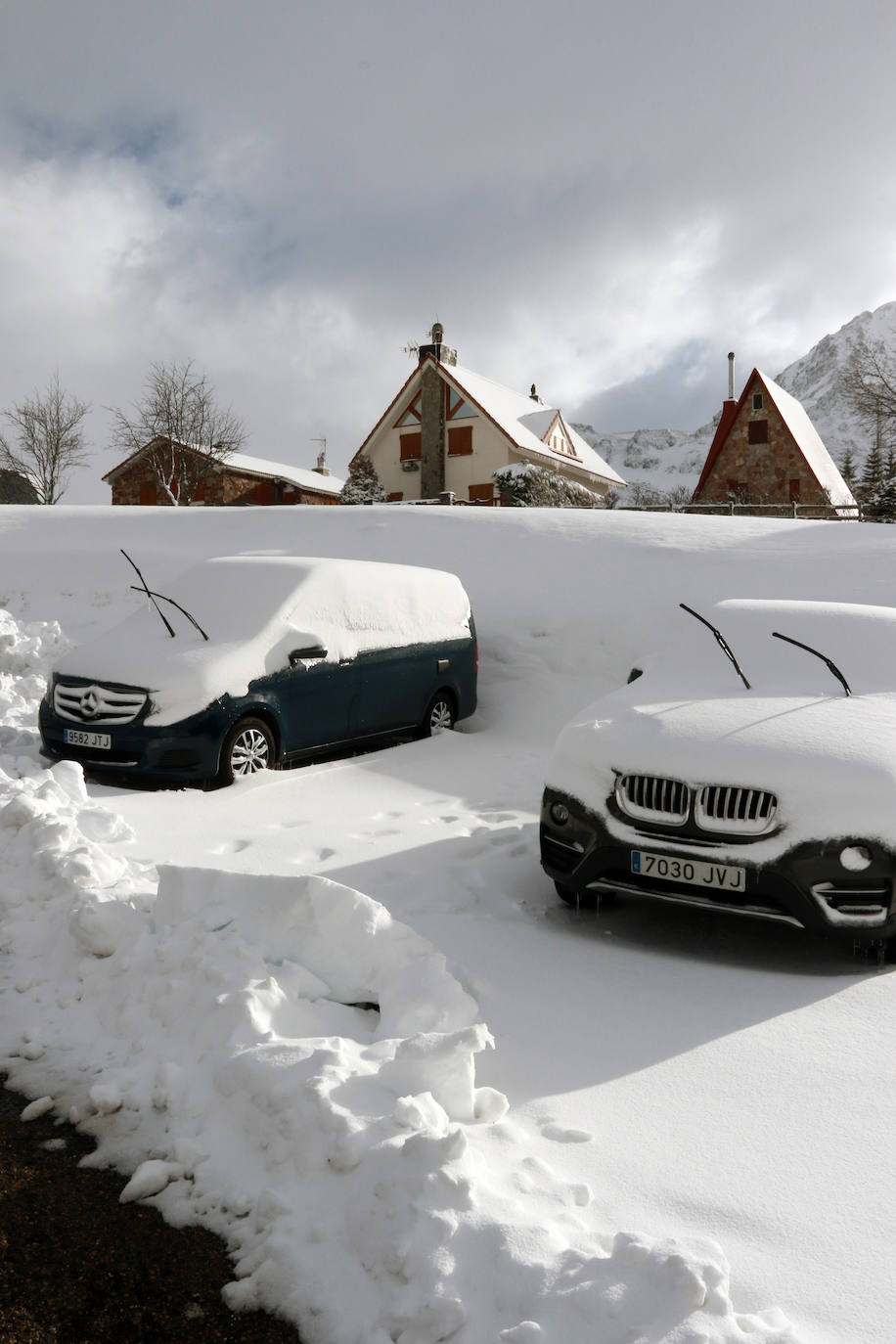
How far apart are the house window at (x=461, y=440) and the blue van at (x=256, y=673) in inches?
1142

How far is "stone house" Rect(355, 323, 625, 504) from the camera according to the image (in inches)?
1442

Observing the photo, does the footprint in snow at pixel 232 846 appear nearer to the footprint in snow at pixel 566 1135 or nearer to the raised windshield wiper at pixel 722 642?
the raised windshield wiper at pixel 722 642

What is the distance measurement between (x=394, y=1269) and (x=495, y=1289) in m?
0.23

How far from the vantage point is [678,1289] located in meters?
2.00

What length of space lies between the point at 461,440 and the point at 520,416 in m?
3.86

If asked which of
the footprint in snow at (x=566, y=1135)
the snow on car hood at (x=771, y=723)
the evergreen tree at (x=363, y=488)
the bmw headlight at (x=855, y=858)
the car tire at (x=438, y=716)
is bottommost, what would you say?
the footprint in snow at (x=566, y=1135)

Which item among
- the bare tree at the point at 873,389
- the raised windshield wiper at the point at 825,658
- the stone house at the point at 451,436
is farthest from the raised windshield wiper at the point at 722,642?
the bare tree at the point at 873,389

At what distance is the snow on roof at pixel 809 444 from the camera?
35531 mm

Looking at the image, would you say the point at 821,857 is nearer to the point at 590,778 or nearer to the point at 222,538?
the point at 590,778

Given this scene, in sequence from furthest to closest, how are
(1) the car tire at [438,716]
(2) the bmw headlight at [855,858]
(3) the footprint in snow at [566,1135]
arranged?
(1) the car tire at [438,716], (2) the bmw headlight at [855,858], (3) the footprint in snow at [566,1135]

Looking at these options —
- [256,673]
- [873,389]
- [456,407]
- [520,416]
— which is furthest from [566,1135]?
[873,389]

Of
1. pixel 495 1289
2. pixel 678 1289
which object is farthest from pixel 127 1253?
pixel 678 1289

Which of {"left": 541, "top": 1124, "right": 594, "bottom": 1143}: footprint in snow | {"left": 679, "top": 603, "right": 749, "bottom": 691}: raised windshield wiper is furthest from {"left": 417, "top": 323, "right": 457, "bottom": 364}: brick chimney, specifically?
{"left": 541, "top": 1124, "right": 594, "bottom": 1143}: footprint in snow

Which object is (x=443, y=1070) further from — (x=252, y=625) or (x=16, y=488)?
(x=16, y=488)
